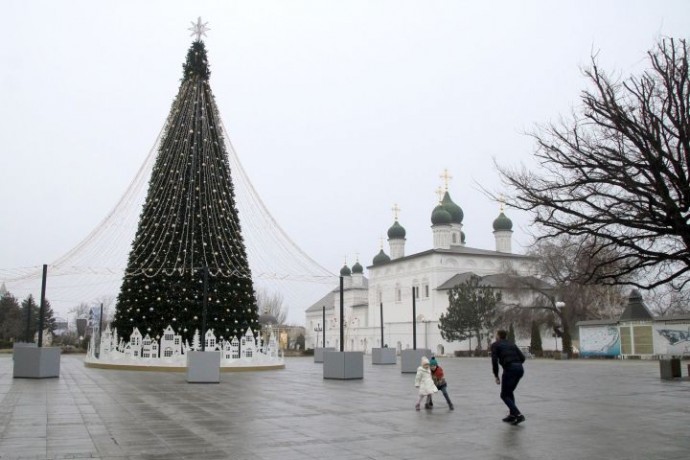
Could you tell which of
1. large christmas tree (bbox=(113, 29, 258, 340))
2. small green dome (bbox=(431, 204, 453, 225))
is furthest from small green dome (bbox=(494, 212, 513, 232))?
large christmas tree (bbox=(113, 29, 258, 340))

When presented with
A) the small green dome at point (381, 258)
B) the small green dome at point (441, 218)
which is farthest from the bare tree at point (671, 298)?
the small green dome at point (381, 258)

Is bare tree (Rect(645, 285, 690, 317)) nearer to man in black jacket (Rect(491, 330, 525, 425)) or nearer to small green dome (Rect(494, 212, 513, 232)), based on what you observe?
man in black jacket (Rect(491, 330, 525, 425))

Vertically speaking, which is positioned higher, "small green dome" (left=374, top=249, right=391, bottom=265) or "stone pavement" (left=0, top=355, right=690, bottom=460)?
"small green dome" (left=374, top=249, right=391, bottom=265)

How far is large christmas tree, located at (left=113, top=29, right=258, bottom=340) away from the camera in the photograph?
27.2m

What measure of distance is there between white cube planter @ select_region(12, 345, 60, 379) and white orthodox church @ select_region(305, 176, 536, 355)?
48034 mm

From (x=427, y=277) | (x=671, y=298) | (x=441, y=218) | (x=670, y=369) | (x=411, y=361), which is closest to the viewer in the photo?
(x=670, y=369)

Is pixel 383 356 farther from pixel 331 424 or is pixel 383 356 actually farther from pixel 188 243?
pixel 331 424

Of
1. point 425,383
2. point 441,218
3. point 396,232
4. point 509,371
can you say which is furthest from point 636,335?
point 396,232

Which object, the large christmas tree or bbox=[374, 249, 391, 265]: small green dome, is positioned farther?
bbox=[374, 249, 391, 265]: small green dome

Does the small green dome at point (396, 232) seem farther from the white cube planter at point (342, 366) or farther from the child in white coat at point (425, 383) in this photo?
the child in white coat at point (425, 383)

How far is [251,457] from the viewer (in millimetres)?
7738

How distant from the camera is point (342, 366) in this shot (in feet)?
72.0

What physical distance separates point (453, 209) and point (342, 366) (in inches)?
2440

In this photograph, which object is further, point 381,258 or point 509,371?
point 381,258
